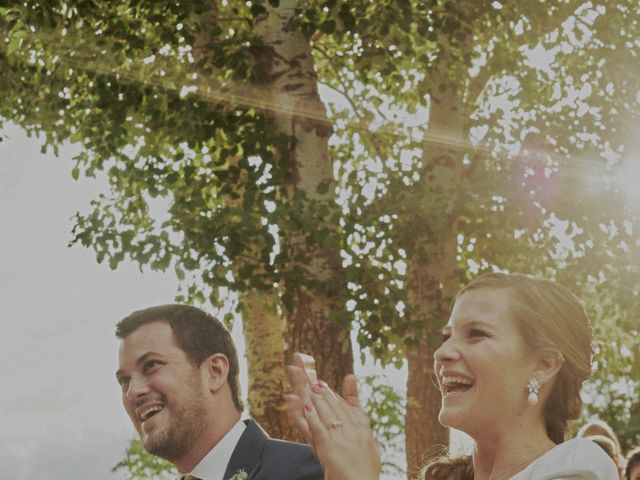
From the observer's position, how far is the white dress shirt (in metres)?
4.55

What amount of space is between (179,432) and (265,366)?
767cm

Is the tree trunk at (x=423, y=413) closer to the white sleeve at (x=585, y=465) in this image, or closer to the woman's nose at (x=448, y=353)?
the woman's nose at (x=448, y=353)

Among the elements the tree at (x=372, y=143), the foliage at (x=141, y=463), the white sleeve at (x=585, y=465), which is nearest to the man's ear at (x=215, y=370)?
the white sleeve at (x=585, y=465)

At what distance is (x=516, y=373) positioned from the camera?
144 inches

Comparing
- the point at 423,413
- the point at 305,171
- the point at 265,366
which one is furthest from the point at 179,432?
the point at 423,413

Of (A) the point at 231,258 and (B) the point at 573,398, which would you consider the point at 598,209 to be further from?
(B) the point at 573,398

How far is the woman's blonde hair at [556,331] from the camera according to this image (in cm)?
373

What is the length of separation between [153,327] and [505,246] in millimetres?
9500

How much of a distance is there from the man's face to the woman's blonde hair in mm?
1291

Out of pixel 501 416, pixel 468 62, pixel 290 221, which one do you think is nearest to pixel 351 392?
pixel 501 416

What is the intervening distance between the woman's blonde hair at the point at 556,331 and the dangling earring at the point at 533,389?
0.07 meters

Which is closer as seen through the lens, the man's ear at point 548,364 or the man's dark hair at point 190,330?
the man's ear at point 548,364

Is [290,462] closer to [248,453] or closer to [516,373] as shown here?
[248,453]

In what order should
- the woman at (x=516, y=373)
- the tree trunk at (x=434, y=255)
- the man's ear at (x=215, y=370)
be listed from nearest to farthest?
1. the woman at (x=516, y=373)
2. the man's ear at (x=215, y=370)
3. the tree trunk at (x=434, y=255)
